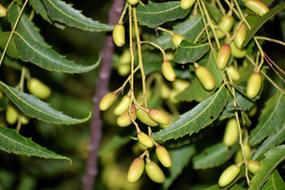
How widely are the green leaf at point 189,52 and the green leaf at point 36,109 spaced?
0.74ft

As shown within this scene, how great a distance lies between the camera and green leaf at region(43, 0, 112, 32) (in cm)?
126

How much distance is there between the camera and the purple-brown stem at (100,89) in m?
1.45

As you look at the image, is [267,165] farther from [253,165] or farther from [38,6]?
[38,6]

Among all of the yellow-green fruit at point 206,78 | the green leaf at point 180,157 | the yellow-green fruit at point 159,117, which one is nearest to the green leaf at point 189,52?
the yellow-green fruit at point 206,78

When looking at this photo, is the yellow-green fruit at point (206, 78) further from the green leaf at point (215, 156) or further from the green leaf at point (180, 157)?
the green leaf at point (180, 157)

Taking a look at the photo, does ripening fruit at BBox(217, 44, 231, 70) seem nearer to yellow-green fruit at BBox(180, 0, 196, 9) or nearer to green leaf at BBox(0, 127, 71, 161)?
yellow-green fruit at BBox(180, 0, 196, 9)

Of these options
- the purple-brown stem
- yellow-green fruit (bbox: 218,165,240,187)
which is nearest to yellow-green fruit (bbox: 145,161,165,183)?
yellow-green fruit (bbox: 218,165,240,187)

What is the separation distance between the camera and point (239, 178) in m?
1.35

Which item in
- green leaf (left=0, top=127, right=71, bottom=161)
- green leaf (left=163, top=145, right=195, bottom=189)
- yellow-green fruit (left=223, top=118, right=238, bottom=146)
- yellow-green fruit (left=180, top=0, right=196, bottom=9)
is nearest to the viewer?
green leaf (left=0, top=127, right=71, bottom=161)

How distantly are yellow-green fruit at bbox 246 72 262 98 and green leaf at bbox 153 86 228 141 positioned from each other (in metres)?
0.05

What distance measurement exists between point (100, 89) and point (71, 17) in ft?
1.13

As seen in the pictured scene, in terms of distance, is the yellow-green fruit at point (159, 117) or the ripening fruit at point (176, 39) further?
the ripening fruit at point (176, 39)

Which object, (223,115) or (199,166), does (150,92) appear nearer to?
(199,166)

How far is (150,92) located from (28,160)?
2.34 ft
